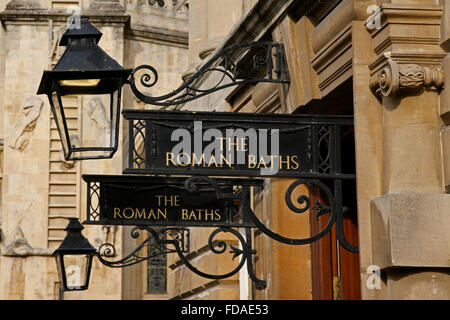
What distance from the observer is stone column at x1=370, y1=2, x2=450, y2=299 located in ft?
21.8

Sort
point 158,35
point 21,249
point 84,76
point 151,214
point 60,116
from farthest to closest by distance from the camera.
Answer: point 158,35
point 21,249
point 151,214
point 60,116
point 84,76

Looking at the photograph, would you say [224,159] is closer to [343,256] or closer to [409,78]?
[409,78]

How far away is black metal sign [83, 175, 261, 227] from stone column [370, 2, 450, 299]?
260 cm

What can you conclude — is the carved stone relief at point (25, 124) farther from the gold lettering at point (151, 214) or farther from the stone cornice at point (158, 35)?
the gold lettering at point (151, 214)

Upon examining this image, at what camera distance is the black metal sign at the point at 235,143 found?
7.34 metres

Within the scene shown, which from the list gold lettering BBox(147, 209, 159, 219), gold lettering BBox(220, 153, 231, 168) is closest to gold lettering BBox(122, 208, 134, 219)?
gold lettering BBox(147, 209, 159, 219)

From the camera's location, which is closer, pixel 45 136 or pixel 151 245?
pixel 151 245

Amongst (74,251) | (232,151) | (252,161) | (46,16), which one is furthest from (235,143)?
(46,16)

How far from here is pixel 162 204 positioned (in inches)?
379

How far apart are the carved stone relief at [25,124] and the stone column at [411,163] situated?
23768mm

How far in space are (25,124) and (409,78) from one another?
79.5 ft

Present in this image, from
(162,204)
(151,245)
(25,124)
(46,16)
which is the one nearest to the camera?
(162,204)

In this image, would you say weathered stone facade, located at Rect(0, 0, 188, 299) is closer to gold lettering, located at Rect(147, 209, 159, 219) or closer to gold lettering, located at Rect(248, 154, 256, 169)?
gold lettering, located at Rect(147, 209, 159, 219)

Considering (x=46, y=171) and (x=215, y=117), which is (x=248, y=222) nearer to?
(x=215, y=117)
